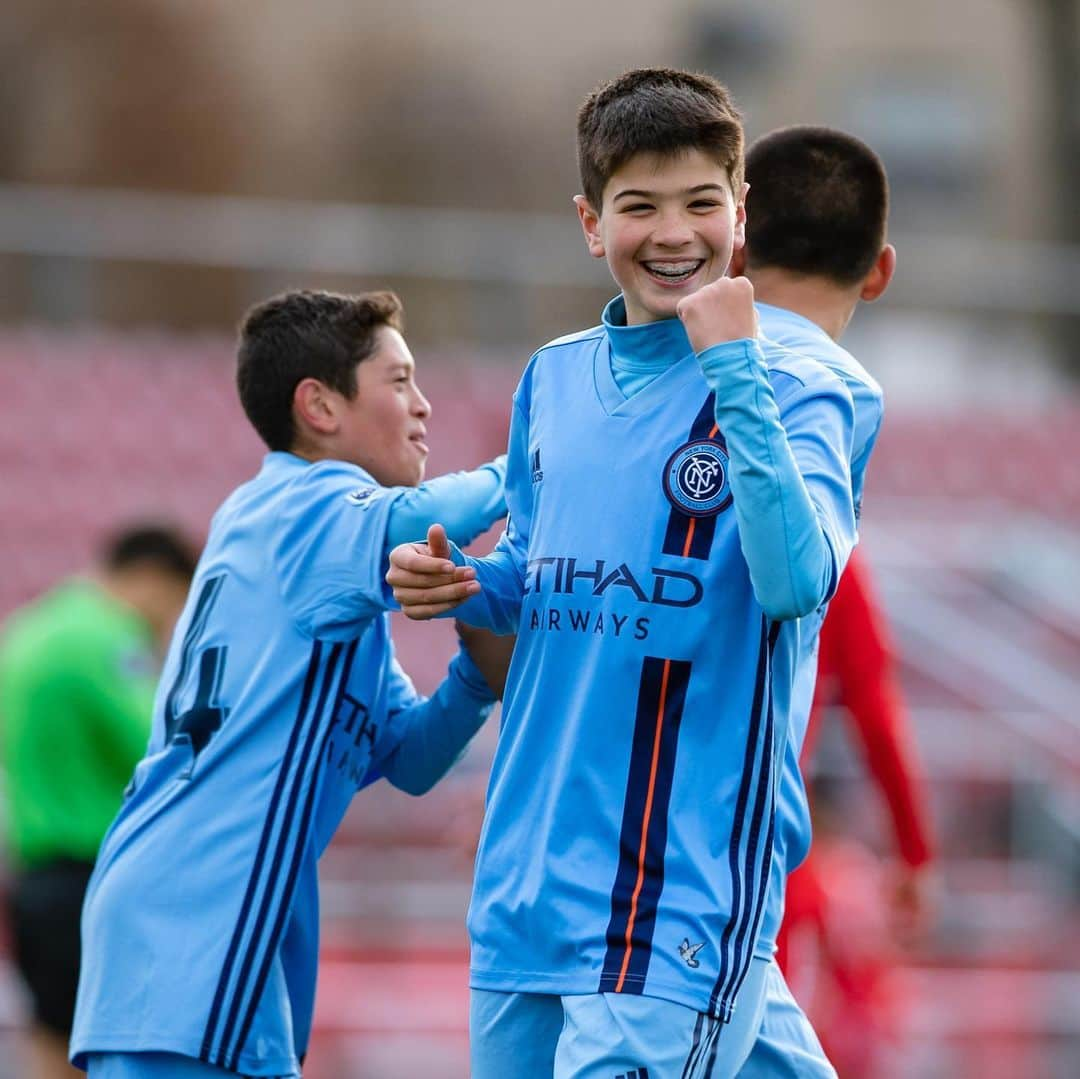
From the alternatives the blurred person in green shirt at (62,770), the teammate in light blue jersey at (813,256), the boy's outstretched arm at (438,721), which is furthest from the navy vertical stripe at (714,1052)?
the blurred person in green shirt at (62,770)

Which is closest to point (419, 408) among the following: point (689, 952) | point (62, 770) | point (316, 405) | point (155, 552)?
point (316, 405)

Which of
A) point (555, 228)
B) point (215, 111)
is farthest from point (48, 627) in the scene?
point (215, 111)

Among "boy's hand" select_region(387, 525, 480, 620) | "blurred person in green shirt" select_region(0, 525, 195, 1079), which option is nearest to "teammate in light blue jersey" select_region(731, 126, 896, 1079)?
"boy's hand" select_region(387, 525, 480, 620)

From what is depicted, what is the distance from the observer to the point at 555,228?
2319 cm

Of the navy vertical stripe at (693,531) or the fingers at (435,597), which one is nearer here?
the navy vertical stripe at (693,531)

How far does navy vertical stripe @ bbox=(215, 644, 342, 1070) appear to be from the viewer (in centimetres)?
313

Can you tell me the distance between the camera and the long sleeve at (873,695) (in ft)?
13.7

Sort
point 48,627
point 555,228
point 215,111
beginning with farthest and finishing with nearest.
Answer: point 215,111
point 555,228
point 48,627

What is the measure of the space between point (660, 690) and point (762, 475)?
1.11 ft

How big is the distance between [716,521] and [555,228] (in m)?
20.8

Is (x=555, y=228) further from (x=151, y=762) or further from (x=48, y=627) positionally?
(x=151, y=762)

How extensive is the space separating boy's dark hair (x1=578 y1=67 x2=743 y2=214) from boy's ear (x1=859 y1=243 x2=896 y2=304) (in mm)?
625

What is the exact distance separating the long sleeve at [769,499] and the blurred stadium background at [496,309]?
0.28 metres

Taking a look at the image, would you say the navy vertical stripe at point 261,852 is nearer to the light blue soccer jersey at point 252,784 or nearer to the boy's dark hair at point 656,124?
the light blue soccer jersey at point 252,784
